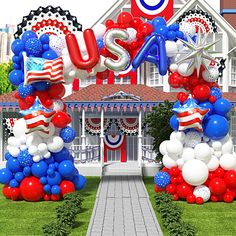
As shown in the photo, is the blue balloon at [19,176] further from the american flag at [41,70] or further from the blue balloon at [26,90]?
the american flag at [41,70]

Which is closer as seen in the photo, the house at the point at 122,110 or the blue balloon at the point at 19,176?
the blue balloon at the point at 19,176

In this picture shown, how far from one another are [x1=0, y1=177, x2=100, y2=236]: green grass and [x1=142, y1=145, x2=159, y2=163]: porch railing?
207 inches

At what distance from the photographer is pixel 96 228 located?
9234 mm

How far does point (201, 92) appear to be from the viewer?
12.2m

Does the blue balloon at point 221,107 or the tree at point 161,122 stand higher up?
the blue balloon at point 221,107

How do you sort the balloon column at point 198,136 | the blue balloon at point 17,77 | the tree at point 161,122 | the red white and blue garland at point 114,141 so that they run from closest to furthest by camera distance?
1. the balloon column at point 198,136
2. the blue balloon at point 17,77
3. the tree at point 161,122
4. the red white and blue garland at point 114,141

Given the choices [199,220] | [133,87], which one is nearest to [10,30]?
[133,87]

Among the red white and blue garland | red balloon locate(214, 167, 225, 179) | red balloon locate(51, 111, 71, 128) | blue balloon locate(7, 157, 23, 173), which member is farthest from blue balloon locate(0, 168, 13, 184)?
the red white and blue garland

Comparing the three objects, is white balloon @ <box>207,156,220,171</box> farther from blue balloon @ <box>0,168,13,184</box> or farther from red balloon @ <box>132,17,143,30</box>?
blue balloon @ <box>0,168,13,184</box>

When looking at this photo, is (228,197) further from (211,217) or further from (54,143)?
(54,143)

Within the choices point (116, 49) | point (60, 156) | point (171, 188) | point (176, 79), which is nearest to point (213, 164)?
point (171, 188)

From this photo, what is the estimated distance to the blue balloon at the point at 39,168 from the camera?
1216 centimetres

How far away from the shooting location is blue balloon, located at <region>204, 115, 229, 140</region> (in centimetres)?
1206

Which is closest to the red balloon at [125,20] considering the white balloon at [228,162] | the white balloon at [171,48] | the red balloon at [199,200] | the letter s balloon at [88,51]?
the letter s balloon at [88,51]
